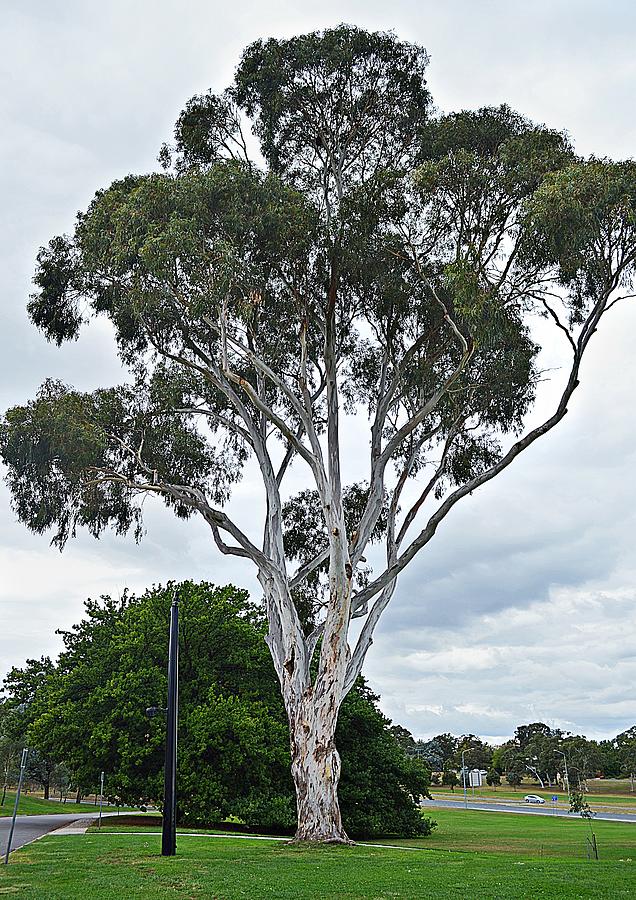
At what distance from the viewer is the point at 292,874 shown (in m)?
12.7

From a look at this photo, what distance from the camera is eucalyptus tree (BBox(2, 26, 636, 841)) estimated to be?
1739 centimetres

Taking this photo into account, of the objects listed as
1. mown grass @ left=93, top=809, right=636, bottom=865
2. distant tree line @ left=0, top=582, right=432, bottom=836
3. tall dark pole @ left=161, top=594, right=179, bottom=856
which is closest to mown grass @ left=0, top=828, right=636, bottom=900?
tall dark pole @ left=161, top=594, right=179, bottom=856

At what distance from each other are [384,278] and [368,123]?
15.4 feet

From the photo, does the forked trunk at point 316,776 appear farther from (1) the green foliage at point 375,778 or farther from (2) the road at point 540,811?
(2) the road at point 540,811

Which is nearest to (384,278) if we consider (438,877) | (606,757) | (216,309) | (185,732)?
(216,309)

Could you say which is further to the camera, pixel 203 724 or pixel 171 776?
pixel 203 724

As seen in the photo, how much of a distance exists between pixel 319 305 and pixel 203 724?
Answer: 39.9 feet

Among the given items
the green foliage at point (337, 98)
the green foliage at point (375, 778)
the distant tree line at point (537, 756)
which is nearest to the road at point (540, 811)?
the distant tree line at point (537, 756)

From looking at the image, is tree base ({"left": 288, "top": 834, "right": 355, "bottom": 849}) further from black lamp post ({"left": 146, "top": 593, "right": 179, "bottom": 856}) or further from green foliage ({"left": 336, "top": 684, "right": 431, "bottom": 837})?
green foliage ({"left": 336, "top": 684, "right": 431, "bottom": 837})

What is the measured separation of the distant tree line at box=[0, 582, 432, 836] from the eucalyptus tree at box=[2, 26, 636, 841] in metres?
4.63

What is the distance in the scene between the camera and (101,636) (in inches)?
1139

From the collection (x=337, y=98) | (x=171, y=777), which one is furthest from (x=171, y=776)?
(x=337, y=98)

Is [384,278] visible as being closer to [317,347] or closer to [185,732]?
[317,347]

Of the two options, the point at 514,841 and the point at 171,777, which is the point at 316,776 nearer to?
the point at 171,777
